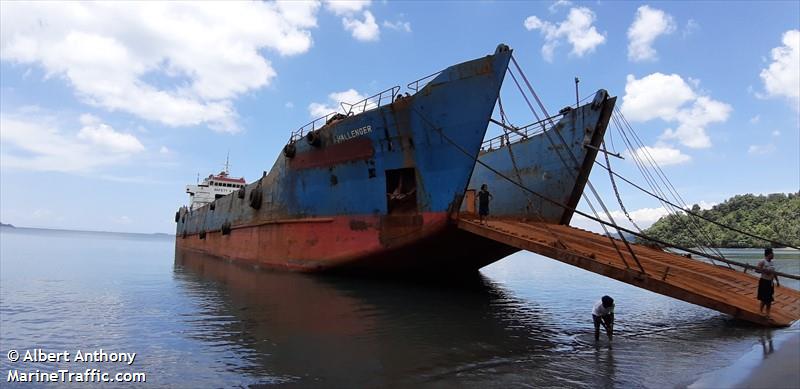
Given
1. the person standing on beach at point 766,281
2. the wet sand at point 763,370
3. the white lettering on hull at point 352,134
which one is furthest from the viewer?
the white lettering on hull at point 352,134

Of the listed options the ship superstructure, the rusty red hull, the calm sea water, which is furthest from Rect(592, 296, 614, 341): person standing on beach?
the ship superstructure

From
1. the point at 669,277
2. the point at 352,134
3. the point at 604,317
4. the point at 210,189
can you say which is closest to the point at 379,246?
the point at 352,134

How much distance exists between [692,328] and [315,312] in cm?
710

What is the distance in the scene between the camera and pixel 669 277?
8.30 m

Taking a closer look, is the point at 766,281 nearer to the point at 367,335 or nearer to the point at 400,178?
the point at 367,335

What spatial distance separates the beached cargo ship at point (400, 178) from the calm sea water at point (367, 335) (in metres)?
1.22

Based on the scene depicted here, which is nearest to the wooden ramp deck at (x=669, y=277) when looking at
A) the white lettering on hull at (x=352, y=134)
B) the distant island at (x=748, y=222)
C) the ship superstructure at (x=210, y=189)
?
the white lettering on hull at (x=352, y=134)

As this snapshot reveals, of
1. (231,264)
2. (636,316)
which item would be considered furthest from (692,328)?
(231,264)

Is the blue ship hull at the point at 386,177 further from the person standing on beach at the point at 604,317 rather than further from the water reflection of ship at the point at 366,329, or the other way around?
the person standing on beach at the point at 604,317

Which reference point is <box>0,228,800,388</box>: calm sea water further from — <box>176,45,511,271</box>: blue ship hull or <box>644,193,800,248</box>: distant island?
<box>644,193,800,248</box>: distant island

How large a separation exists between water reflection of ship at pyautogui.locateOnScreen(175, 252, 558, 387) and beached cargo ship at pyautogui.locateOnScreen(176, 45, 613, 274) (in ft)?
3.65

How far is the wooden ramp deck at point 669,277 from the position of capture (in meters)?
7.45

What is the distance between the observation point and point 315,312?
911 centimetres

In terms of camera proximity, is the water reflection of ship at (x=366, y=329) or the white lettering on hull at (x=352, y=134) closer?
the water reflection of ship at (x=366, y=329)
